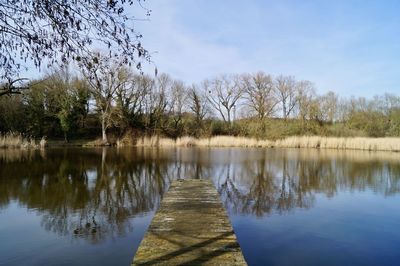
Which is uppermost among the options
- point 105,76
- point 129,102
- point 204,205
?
point 129,102

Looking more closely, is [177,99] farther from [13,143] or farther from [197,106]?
[13,143]

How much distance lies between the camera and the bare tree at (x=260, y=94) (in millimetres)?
31531

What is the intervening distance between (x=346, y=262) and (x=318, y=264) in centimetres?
37

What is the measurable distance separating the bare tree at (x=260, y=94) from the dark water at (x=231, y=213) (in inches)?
780

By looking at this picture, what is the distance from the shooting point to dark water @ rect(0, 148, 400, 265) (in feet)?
14.2

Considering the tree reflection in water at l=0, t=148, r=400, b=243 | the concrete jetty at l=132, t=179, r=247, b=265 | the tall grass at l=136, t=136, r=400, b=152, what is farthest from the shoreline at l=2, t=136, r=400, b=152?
the concrete jetty at l=132, t=179, r=247, b=265

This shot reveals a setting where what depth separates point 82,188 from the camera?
849 centimetres

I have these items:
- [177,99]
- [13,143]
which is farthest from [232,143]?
[13,143]

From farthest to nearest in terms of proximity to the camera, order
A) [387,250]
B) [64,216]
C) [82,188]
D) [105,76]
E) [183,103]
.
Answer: [183,103], [82,188], [64,216], [387,250], [105,76]

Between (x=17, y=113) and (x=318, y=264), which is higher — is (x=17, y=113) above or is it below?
above

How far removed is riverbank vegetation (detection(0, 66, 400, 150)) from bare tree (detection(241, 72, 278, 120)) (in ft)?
0.30

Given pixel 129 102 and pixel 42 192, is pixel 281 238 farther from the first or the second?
pixel 129 102

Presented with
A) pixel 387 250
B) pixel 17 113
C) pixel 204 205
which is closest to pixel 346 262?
pixel 387 250

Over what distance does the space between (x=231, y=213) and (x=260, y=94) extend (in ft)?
89.0
